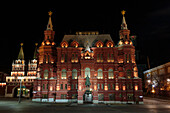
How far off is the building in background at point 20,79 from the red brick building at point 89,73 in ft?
133

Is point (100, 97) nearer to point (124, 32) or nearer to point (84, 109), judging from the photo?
point (84, 109)

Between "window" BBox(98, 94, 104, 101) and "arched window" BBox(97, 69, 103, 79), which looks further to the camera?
"arched window" BBox(97, 69, 103, 79)

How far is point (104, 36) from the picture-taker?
7844cm

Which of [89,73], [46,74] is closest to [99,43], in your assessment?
[89,73]

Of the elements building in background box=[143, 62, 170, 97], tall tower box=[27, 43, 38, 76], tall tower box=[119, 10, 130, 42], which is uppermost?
tall tower box=[119, 10, 130, 42]

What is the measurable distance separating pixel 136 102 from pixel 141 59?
104657 millimetres

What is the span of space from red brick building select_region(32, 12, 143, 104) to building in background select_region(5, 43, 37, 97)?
4067 centimetres

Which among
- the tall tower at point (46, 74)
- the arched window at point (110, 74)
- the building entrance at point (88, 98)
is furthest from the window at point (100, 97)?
the tall tower at point (46, 74)

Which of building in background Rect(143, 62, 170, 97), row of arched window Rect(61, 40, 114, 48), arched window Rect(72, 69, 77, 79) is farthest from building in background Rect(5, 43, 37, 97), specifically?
building in background Rect(143, 62, 170, 97)

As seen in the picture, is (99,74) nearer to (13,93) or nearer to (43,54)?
(43,54)

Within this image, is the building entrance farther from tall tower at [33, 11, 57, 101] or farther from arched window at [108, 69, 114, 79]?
tall tower at [33, 11, 57, 101]

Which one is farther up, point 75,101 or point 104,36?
point 104,36

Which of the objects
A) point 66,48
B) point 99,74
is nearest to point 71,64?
point 66,48

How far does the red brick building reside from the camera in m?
67.5
